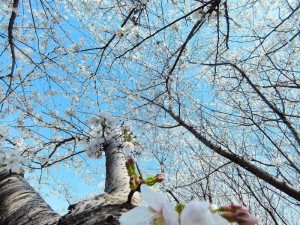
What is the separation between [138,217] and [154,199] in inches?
2.0

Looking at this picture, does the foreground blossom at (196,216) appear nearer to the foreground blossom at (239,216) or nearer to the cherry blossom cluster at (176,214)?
the cherry blossom cluster at (176,214)

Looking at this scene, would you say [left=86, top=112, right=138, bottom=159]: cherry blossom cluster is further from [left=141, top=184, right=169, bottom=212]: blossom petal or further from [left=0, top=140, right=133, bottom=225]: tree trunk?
[left=141, top=184, right=169, bottom=212]: blossom petal

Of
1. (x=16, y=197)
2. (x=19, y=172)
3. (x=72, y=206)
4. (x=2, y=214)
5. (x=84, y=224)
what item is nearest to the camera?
(x=84, y=224)

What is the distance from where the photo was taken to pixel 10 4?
3.98 meters

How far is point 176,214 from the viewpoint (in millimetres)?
560

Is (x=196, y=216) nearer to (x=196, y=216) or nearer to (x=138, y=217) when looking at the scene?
(x=196, y=216)

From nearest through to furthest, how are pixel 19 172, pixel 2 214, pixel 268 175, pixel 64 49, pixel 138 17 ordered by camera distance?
pixel 2 214, pixel 19 172, pixel 268 175, pixel 138 17, pixel 64 49

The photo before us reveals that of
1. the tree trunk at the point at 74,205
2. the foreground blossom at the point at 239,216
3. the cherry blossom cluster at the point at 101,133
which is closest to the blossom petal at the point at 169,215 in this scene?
the foreground blossom at the point at 239,216

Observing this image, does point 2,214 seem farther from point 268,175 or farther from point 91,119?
point 268,175

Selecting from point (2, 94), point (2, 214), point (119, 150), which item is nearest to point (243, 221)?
point (2, 214)

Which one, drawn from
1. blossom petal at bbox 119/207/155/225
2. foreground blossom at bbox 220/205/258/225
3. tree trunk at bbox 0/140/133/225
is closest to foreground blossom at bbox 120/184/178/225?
blossom petal at bbox 119/207/155/225

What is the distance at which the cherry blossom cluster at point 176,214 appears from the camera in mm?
503

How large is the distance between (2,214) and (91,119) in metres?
0.81

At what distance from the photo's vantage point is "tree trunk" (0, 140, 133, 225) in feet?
3.37
